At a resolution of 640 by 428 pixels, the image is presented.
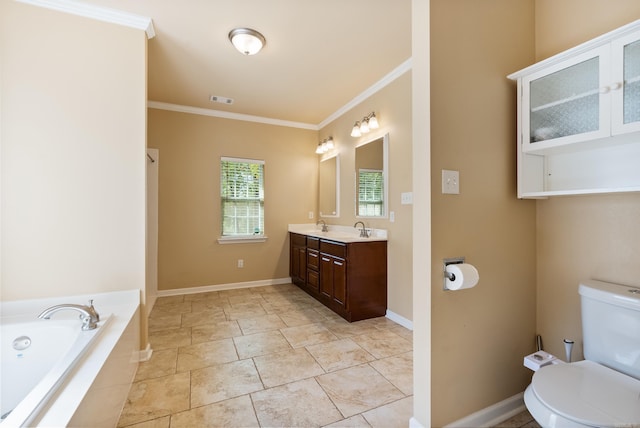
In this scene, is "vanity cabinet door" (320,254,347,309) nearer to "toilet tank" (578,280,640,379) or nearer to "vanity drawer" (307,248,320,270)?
"vanity drawer" (307,248,320,270)

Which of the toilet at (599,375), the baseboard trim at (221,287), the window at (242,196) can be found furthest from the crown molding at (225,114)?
the toilet at (599,375)

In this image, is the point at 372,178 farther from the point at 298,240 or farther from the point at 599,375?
the point at 599,375

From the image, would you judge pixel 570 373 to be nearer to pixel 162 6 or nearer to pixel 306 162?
pixel 162 6

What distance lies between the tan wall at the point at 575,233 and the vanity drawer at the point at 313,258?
2.26 metres


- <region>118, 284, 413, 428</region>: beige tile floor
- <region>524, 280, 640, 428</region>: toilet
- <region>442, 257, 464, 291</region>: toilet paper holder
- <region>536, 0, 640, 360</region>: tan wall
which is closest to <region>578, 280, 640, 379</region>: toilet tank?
<region>524, 280, 640, 428</region>: toilet

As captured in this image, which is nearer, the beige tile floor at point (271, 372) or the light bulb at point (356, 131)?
the beige tile floor at point (271, 372)

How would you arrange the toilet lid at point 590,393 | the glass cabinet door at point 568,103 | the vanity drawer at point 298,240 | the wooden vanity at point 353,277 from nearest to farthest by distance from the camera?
the toilet lid at point 590,393, the glass cabinet door at point 568,103, the wooden vanity at point 353,277, the vanity drawer at point 298,240

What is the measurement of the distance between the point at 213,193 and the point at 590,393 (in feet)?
13.4

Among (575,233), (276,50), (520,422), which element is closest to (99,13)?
(276,50)

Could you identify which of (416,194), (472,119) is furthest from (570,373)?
(472,119)

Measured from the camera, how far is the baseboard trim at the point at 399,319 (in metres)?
2.75

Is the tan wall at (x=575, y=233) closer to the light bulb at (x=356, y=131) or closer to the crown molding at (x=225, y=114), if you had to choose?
the light bulb at (x=356, y=131)

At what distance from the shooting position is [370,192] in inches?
132

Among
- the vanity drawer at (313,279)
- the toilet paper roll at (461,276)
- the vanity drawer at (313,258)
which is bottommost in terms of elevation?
the vanity drawer at (313,279)
